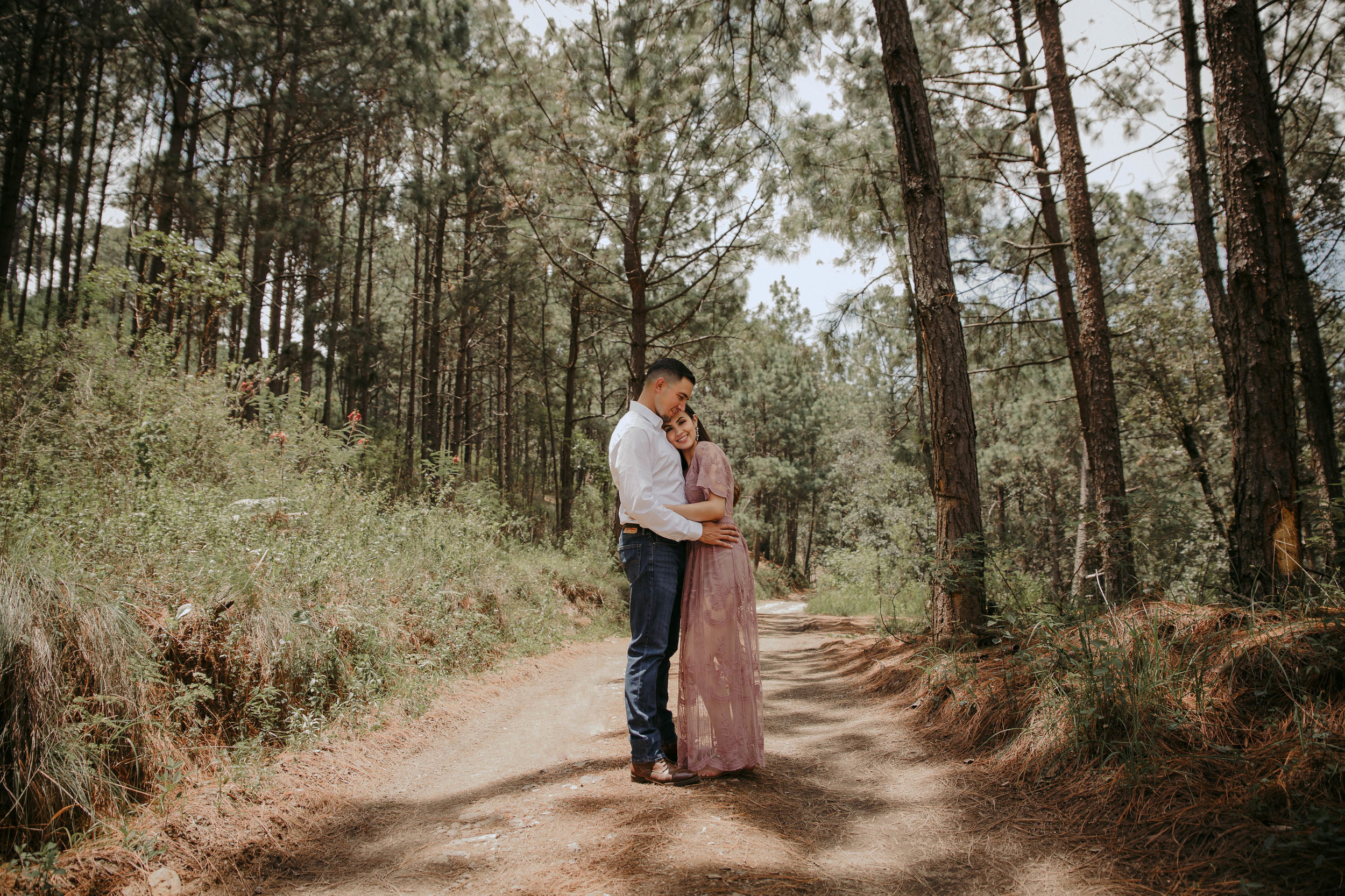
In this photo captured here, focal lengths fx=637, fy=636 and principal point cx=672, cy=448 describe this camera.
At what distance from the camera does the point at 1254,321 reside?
11.6ft

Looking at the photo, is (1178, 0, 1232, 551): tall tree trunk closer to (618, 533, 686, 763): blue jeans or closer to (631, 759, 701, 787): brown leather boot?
(618, 533, 686, 763): blue jeans

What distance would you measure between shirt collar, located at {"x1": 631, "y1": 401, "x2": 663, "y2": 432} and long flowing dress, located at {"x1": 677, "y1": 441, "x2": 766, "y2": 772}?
343 millimetres

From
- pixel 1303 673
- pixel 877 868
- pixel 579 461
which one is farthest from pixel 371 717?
pixel 579 461

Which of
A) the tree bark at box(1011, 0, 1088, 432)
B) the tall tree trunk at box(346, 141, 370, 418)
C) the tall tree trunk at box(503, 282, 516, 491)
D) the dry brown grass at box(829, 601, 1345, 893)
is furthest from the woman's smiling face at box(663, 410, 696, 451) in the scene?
the tall tree trunk at box(346, 141, 370, 418)

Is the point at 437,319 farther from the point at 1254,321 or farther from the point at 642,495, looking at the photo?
the point at 1254,321

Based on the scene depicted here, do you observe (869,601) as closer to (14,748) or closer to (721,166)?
(721,166)

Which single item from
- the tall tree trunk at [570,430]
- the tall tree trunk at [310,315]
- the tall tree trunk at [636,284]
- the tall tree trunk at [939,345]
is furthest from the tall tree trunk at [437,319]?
the tall tree trunk at [939,345]

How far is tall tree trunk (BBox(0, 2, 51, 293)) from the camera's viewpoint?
28.7 ft

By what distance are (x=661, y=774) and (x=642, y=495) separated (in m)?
1.28

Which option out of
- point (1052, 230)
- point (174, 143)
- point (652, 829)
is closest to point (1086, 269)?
point (1052, 230)

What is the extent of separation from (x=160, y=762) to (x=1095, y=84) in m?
11.7

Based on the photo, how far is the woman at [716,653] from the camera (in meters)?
3.01

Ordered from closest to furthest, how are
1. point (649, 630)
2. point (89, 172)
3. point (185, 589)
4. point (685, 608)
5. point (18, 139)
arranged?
point (649, 630) → point (685, 608) → point (185, 589) → point (18, 139) → point (89, 172)

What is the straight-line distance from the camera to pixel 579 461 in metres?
18.4
